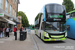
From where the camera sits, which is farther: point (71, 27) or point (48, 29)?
point (71, 27)

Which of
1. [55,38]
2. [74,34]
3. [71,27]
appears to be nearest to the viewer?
Result: [55,38]

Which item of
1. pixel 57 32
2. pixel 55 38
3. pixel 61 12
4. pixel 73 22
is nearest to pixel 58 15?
pixel 61 12

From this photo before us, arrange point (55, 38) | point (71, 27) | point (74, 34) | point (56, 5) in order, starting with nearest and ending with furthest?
1. point (55, 38)
2. point (56, 5)
3. point (74, 34)
4. point (71, 27)

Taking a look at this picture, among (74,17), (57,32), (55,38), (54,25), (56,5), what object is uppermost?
(56,5)

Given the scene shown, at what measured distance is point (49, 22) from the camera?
372 inches

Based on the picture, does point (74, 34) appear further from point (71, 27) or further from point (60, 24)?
point (60, 24)

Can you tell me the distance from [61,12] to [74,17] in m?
3.49

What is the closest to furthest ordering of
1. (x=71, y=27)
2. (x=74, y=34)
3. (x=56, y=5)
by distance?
(x=56, y=5)
(x=74, y=34)
(x=71, y=27)

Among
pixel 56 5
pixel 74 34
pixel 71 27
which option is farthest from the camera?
pixel 71 27

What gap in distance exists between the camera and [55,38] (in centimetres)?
900

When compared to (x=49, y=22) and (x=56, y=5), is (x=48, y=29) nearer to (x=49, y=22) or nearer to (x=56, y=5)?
(x=49, y=22)

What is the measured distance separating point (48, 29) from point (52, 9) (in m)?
2.12

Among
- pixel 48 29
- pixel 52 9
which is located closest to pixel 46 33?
pixel 48 29

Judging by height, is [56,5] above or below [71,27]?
above
